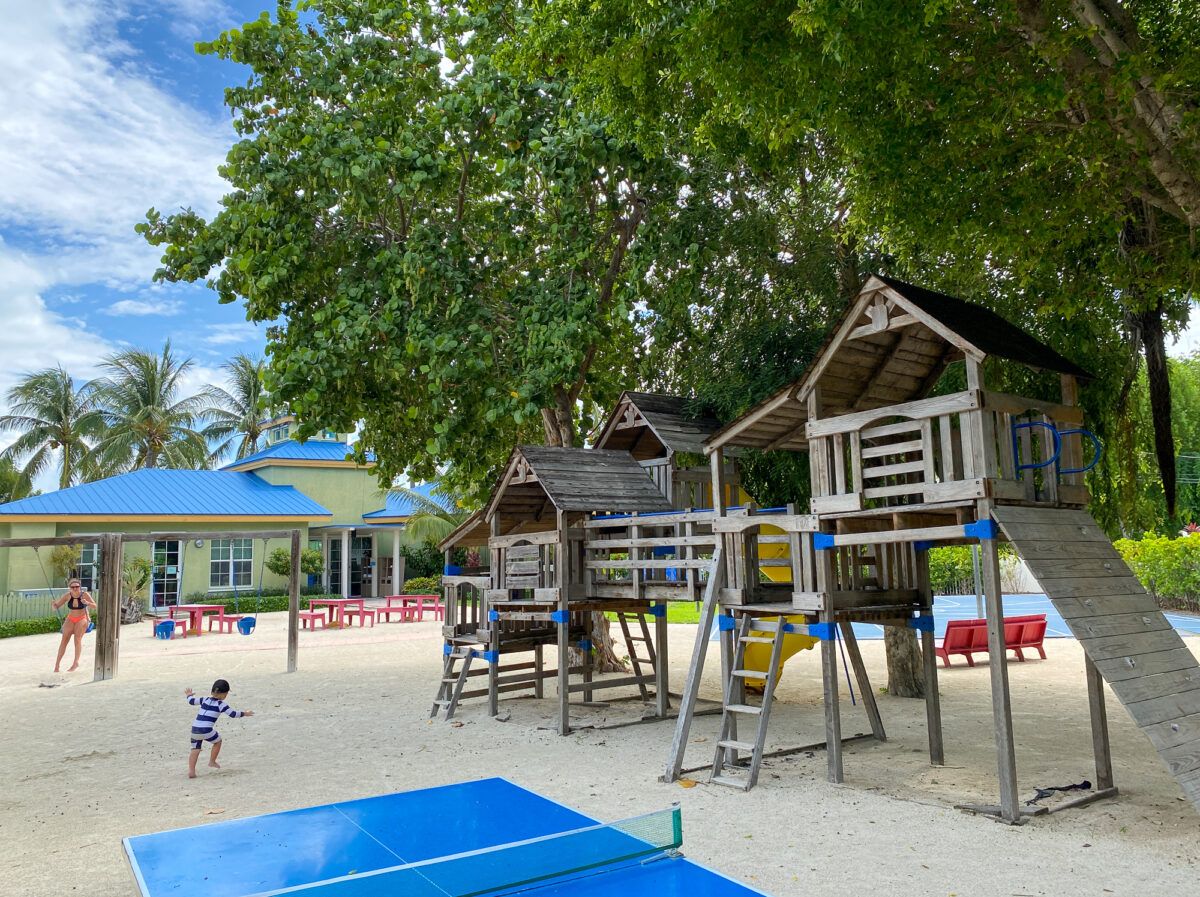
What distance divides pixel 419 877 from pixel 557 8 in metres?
9.47

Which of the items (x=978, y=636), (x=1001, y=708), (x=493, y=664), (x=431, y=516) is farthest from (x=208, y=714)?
(x=431, y=516)

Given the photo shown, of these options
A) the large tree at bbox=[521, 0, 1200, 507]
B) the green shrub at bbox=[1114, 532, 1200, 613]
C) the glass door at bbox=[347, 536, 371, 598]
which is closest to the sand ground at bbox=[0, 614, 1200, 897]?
the large tree at bbox=[521, 0, 1200, 507]

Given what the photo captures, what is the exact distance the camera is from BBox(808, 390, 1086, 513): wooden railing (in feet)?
28.5

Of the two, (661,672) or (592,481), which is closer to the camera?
(592,481)

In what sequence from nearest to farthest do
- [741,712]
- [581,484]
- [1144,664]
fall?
[1144,664], [741,712], [581,484]

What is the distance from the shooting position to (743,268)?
16.7 m

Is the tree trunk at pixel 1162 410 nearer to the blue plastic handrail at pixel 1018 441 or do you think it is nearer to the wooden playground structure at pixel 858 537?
the wooden playground structure at pixel 858 537

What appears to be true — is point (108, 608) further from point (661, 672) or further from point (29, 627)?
point (29, 627)

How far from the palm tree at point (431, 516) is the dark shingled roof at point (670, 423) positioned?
22.5 m

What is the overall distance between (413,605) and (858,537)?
27763mm

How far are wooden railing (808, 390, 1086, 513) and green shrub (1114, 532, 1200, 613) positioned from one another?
79.5ft

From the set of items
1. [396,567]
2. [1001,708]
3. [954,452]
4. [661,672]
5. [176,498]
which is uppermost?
[176,498]

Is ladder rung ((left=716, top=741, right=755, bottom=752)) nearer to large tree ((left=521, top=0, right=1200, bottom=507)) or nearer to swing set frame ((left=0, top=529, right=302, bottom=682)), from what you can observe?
large tree ((left=521, top=0, right=1200, bottom=507))

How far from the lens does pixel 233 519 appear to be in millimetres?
35188
